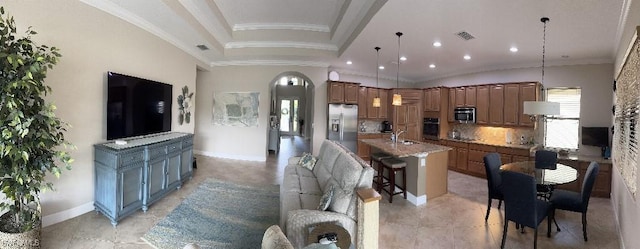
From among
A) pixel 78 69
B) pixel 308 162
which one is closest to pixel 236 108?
pixel 308 162

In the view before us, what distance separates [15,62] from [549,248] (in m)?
5.20

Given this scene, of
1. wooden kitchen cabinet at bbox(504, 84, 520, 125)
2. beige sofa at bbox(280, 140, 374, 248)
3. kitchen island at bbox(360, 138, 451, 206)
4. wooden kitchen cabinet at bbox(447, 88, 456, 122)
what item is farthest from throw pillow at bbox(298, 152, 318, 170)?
wooden kitchen cabinet at bbox(504, 84, 520, 125)

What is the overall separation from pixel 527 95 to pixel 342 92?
3989 millimetres

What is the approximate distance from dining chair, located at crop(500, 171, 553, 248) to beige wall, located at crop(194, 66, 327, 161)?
4.57 metres

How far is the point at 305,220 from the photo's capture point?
88.6 inches

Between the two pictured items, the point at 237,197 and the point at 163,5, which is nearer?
the point at 163,5

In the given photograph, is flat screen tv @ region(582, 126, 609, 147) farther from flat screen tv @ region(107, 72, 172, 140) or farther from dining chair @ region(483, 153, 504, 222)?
flat screen tv @ region(107, 72, 172, 140)

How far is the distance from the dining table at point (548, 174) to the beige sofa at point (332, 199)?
2131 millimetres

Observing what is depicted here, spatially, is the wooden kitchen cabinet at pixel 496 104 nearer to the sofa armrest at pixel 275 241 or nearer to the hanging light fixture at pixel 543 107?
the hanging light fixture at pixel 543 107

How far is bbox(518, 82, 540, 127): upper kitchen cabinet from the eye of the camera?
17.5 ft

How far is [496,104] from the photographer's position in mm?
5906

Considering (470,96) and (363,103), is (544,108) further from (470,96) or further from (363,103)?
(363,103)

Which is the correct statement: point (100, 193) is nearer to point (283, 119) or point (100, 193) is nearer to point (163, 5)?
point (163, 5)

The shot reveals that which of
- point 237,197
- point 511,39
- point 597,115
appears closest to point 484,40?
point 511,39
